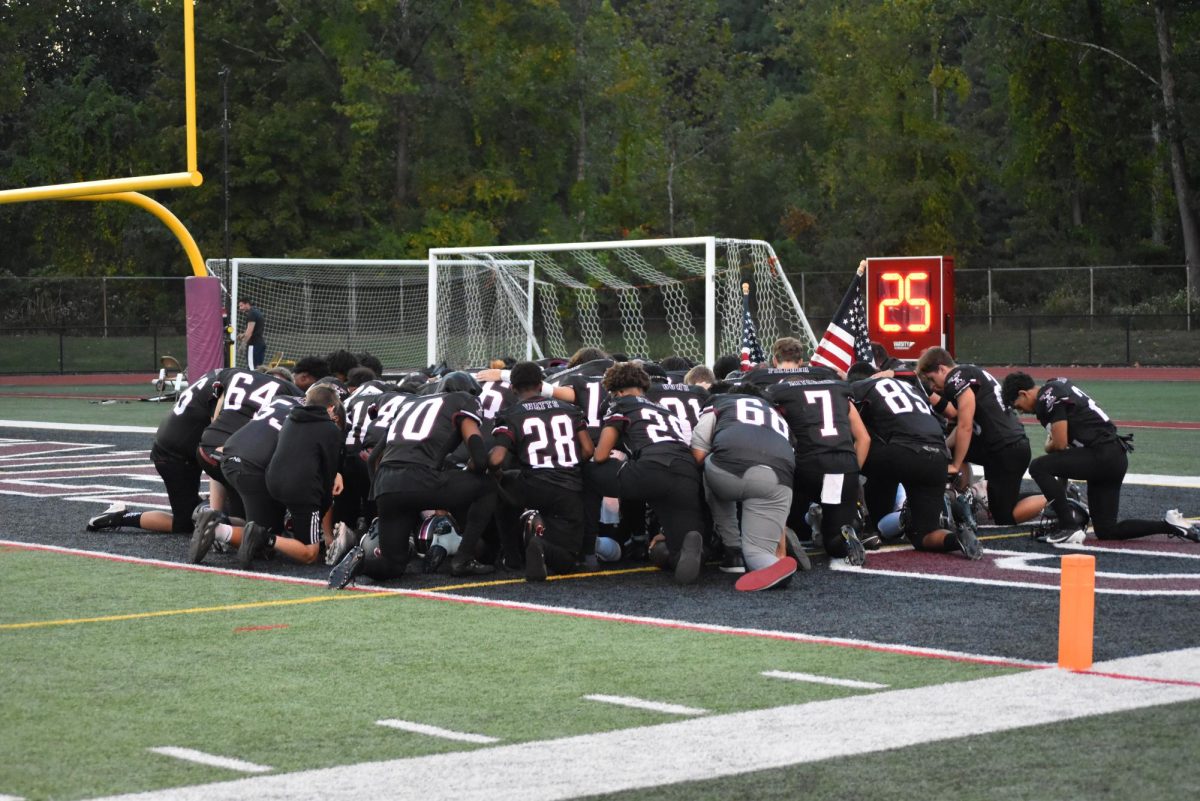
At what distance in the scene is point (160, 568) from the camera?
11.6 metres

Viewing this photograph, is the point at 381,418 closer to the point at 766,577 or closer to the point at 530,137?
the point at 766,577

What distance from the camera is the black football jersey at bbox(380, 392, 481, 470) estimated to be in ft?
35.5

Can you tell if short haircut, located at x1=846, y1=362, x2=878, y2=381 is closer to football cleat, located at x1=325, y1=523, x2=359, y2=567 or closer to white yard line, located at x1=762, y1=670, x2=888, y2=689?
football cleat, located at x1=325, y1=523, x2=359, y2=567

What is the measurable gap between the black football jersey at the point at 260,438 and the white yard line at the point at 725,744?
5748 millimetres

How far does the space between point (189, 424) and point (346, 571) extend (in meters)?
3.23

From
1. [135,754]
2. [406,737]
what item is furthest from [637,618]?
[135,754]

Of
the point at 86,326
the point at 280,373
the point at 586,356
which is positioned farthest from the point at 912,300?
the point at 86,326

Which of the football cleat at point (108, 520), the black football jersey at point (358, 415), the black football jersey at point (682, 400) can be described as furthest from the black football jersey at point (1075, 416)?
the football cleat at point (108, 520)

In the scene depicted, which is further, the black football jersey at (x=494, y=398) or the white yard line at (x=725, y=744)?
the black football jersey at (x=494, y=398)

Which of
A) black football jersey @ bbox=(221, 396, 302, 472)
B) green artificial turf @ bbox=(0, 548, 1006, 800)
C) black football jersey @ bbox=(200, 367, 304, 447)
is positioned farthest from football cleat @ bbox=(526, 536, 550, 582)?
black football jersey @ bbox=(200, 367, 304, 447)

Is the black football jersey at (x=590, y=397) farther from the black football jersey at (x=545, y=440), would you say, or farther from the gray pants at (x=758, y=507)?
the gray pants at (x=758, y=507)

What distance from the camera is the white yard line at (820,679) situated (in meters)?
7.49

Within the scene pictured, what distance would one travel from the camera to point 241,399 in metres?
12.9

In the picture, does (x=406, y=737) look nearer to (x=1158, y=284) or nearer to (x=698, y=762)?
(x=698, y=762)
